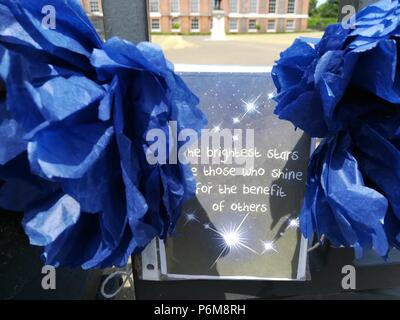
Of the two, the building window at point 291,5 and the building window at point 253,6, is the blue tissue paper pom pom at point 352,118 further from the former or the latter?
the building window at point 291,5

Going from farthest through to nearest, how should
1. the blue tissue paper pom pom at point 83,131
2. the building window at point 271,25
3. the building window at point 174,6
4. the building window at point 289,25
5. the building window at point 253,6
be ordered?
the building window at point 289,25, the building window at point 271,25, the building window at point 174,6, the building window at point 253,6, the blue tissue paper pom pom at point 83,131

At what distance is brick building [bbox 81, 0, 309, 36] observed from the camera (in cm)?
2153

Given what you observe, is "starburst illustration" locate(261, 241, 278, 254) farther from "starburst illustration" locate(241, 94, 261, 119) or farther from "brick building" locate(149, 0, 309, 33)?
"brick building" locate(149, 0, 309, 33)

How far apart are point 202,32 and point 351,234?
23.7 metres

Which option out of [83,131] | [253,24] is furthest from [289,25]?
[83,131]

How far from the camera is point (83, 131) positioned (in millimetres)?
650

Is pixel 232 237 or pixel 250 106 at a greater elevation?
pixel 250 106

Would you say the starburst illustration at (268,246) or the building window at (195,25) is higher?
the starburst illustration at (268,246)

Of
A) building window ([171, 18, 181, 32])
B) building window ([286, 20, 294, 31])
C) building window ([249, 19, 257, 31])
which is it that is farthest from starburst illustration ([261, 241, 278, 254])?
building window ([286, 20, 294, 31])

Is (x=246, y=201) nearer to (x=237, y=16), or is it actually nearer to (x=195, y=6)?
(x=237, y=16)

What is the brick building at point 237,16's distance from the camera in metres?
21.5

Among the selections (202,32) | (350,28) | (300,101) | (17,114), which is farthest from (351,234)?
(202,32)

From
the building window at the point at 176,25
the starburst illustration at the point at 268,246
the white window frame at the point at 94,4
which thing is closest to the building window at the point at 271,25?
the building window at the point at 176,25
